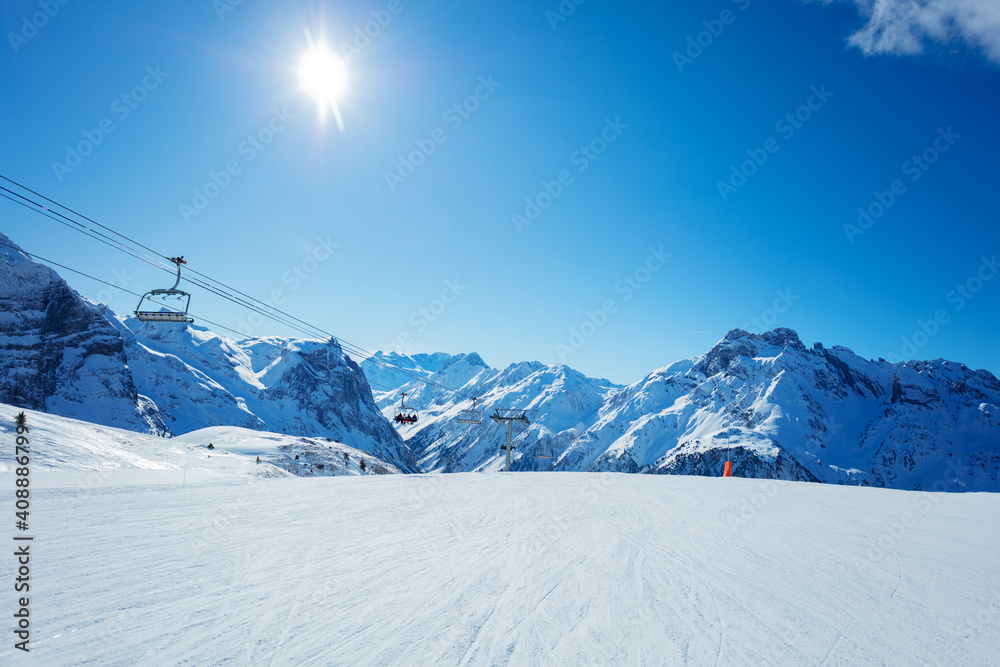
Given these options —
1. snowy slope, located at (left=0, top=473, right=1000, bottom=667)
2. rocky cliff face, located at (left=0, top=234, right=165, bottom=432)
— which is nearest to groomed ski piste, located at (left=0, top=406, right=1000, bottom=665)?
snowy slope, located at (left=0, top=473, right=1000, bottom=667)

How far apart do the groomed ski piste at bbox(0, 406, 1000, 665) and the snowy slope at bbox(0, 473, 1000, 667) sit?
0.12 feet

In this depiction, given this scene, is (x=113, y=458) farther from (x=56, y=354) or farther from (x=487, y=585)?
(x=56, y=354)

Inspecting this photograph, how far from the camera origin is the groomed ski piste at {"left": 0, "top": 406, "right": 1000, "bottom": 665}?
186 inches

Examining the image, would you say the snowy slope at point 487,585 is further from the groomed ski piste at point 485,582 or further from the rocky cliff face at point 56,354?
the rocky cliff face at point 56,354

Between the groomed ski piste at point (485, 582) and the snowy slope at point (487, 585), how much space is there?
0.12 ft

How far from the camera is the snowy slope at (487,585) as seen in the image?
15.4 feet

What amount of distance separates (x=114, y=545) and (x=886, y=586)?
12583 mm

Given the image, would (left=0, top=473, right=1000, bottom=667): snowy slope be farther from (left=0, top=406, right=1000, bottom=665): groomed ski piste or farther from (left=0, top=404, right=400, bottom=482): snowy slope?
(left=0, top=404, right=400, bottom=482): snowy slope

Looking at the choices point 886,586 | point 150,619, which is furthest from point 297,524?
point 886,586

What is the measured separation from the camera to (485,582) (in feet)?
21.8

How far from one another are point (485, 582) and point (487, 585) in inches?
4.6

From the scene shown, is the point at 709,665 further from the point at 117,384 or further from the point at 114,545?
the point at 117,384

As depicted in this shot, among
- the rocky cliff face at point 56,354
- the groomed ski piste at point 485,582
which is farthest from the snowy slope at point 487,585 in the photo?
the rocky cliff face at point 56,354

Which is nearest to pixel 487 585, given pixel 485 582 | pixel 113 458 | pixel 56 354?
pixel 485 582
